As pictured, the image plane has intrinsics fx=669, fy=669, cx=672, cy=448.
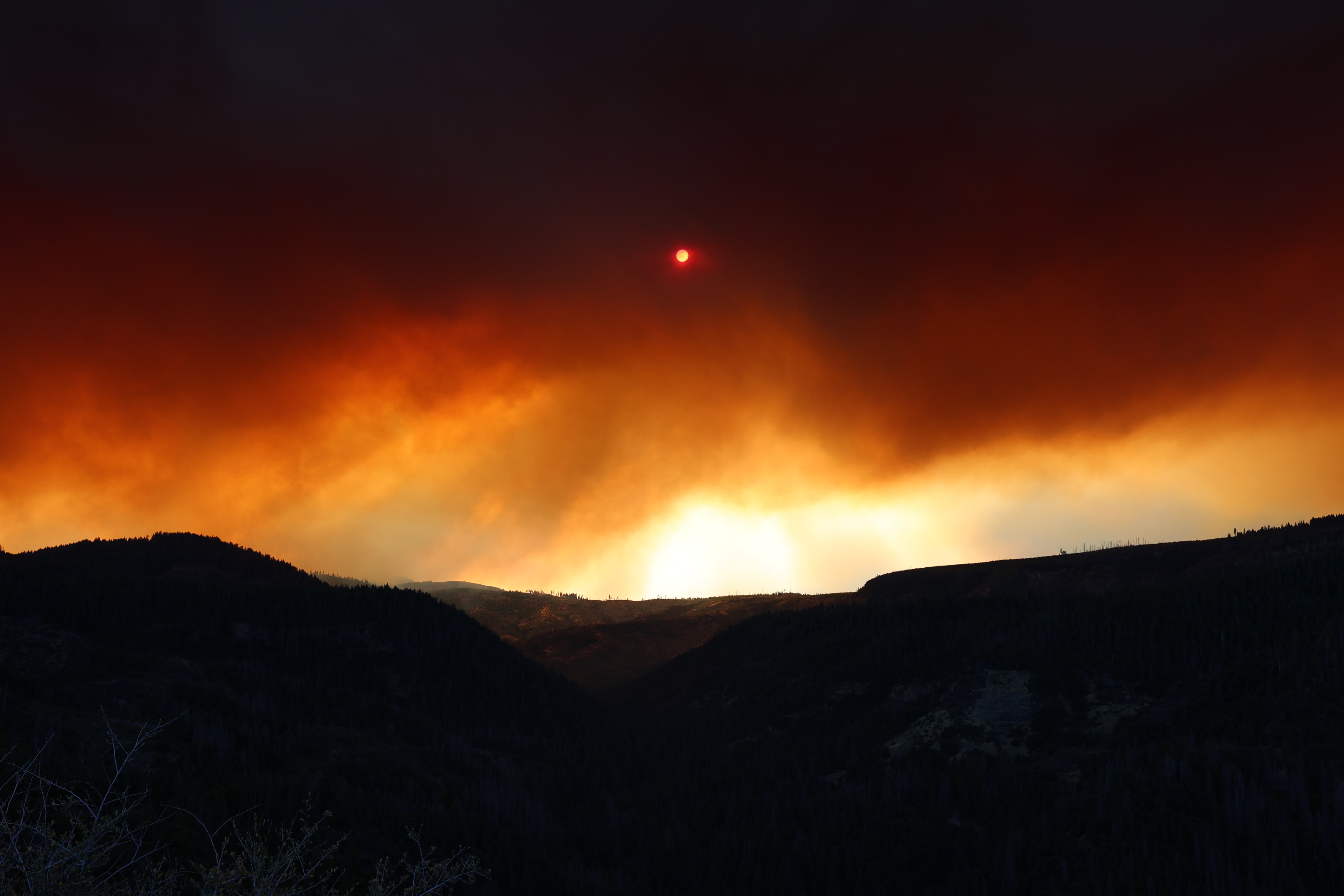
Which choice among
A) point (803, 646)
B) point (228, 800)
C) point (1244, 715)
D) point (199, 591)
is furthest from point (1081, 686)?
point (199, 591)

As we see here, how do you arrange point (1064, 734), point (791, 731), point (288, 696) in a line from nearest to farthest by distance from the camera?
point (1064, 734) → point (288, 696) → point (791, 731)

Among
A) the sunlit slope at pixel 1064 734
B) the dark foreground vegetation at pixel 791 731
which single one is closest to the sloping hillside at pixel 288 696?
the dark foreground vegetation at pixel 791 731

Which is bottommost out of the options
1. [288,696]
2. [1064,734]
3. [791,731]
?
[791,731]

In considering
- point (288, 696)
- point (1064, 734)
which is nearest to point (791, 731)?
point (1064, 734)

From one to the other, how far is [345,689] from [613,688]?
89.9 m

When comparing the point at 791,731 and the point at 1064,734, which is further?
the point at 791,731

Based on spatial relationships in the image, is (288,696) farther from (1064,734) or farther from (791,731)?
(1064,734)

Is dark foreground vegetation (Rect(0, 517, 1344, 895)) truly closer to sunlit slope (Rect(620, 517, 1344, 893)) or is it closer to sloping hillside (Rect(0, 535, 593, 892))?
sunlit slope (Rect(620, 517, 1344, 893))

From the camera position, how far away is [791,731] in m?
116

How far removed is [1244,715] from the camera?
7731cm

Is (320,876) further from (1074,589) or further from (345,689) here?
(1074,589)

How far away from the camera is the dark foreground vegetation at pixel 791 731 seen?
5988cm

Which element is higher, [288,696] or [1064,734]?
[288,696]

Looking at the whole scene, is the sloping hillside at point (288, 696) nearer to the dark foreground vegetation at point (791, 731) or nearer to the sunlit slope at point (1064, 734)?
the dark foreground vegetation at point (791, 731)
